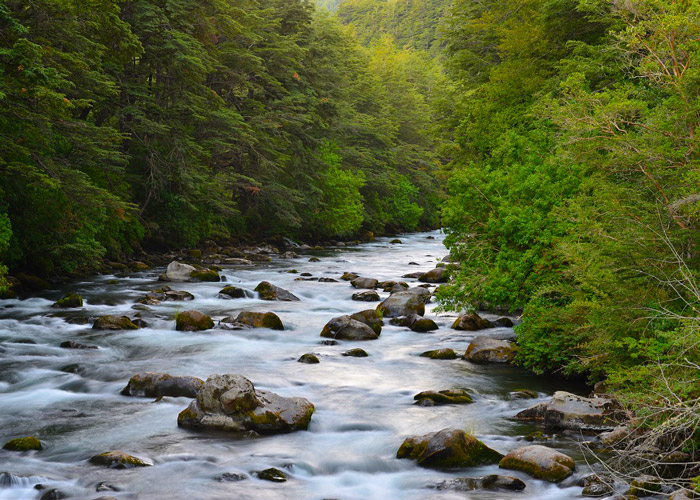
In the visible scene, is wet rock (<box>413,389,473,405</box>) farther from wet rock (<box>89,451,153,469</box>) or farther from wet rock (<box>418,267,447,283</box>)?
wet rock (<box>418,267,447,283</box>)

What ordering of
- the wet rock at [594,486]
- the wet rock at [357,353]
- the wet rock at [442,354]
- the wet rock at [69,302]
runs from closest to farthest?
the wet rock at [594,486], the wet rock at [442,354], the wet rock at [357,353], the wet rock at [69,302]

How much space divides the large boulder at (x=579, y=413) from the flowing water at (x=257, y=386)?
1.26 ft

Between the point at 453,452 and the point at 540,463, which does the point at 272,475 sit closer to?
the point at 453,452

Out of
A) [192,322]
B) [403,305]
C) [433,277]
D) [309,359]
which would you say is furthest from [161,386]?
[433,277]

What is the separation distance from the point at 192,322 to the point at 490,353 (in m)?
6.68

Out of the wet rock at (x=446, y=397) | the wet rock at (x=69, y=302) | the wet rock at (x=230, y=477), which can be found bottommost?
the wet rock at (x=446, y=397)

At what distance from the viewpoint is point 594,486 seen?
6203 millimetres

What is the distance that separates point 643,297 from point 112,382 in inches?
317

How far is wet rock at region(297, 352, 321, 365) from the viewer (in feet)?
38.0

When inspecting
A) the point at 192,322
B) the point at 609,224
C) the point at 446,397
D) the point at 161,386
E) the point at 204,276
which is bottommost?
the point at 446,397

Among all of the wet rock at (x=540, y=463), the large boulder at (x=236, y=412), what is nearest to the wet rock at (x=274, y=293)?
the large boulder at (x=236, y=412)

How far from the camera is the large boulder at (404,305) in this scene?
15758mm

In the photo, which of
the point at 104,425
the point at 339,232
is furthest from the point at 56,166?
the point at 339,232

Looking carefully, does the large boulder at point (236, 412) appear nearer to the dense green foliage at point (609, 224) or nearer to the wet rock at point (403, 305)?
the dense green foliage at point (609, 224)
